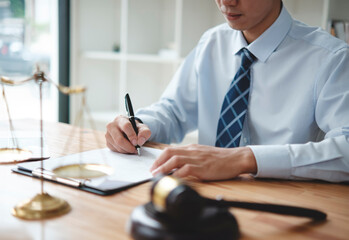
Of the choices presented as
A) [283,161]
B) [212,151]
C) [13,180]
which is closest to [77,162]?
[13,180]

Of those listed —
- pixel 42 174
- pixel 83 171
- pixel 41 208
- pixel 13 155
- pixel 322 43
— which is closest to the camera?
pixel 41 208

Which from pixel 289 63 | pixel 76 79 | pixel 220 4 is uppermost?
pixel 220 4

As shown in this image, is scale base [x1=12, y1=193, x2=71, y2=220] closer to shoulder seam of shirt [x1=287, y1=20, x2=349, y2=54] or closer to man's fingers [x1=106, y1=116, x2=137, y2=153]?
man's fingers [x1=106, y1=116, x2=137, y2=153]

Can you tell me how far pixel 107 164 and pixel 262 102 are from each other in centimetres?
69

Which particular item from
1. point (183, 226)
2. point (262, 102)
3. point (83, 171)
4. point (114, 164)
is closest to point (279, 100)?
point (262, 102)

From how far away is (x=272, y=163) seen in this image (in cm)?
104

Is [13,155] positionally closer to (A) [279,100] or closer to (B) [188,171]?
(B) [188,171]

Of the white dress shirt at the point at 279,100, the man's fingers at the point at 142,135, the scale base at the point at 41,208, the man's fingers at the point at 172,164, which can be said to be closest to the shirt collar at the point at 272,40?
the white dress shirt at the point at 279,100

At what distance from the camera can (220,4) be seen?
1.42 meters

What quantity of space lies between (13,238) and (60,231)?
7 centimetres

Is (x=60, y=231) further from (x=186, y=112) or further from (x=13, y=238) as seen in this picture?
(x=186, y=112)

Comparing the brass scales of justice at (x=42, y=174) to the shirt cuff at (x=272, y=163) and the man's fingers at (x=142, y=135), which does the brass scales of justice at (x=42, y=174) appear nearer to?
the man's fingers at (x=142, y=135)

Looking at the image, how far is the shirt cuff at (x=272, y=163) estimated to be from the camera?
103 cm

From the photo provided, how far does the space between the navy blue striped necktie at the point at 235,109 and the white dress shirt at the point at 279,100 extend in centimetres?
5
